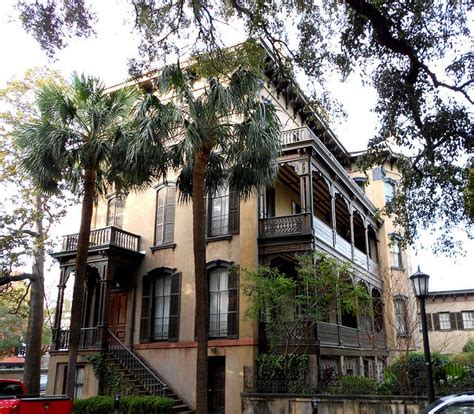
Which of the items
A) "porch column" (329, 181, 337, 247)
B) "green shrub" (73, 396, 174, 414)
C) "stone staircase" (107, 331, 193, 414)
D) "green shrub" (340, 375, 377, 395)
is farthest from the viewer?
"porch column" (329, 181, 337, 247)

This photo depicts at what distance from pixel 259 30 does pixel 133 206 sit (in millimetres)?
13637

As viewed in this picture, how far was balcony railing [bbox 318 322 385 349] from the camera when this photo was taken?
18.3 metres

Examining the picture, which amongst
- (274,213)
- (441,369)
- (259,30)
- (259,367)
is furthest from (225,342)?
(259,30)

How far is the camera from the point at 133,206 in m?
23.3

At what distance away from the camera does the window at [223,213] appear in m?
19.6

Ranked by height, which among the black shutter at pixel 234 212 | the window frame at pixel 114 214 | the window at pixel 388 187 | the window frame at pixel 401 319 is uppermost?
the window at pixel 388 187

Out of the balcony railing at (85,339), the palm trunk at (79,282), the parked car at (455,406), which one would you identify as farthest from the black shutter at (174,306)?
the parked car at (455,406)

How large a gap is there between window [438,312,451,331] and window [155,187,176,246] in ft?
83.4

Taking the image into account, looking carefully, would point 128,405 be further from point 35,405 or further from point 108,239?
point 35,405

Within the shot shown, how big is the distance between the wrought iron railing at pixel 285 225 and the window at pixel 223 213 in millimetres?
1141

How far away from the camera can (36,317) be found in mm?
24219

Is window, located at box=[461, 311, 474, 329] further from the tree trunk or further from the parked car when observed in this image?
the parked car

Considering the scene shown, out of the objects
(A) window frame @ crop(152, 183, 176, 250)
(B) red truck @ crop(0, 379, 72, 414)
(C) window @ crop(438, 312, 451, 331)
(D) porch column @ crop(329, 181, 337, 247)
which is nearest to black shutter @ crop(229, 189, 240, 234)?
(A) window frame @ crop(152, 183, 176, 250)

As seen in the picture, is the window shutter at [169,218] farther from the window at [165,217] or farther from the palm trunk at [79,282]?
the palm trunk at [79,282]
